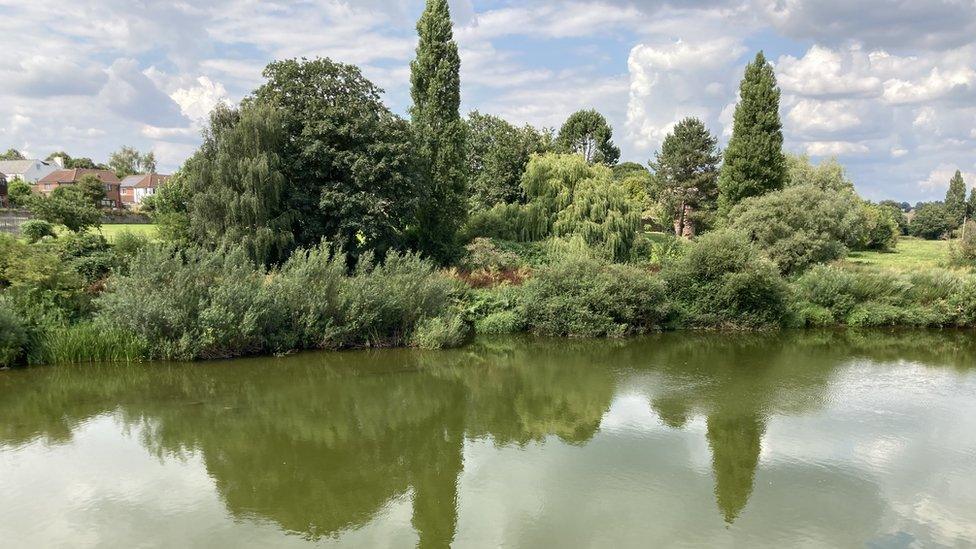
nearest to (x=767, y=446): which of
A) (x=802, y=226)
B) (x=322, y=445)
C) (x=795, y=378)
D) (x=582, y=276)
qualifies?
(x=795, y=378)

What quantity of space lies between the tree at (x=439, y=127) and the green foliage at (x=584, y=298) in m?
4.72

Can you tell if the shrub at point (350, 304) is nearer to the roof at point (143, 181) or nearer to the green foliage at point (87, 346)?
the green foliage at point (87, 346)

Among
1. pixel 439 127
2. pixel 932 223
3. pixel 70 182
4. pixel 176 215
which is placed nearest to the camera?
pixel 176 215

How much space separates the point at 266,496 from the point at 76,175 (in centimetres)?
7594

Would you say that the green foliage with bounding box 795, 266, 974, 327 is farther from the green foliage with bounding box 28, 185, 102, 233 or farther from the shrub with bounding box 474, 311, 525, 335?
the green foliage with bounding box 28, 185, 102, 233

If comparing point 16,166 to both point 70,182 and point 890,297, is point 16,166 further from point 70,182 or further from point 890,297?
point 890,297

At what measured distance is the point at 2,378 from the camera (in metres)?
14.9

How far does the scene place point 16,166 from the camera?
70.9 m

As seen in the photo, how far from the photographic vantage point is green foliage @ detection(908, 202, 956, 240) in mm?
63531

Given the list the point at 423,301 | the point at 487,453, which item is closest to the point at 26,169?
the point at 423,301

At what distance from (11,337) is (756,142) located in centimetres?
3270

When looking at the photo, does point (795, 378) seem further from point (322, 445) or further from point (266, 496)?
point (266, 496)

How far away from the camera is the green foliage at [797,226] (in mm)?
26906

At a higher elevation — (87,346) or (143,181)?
(143,181)
